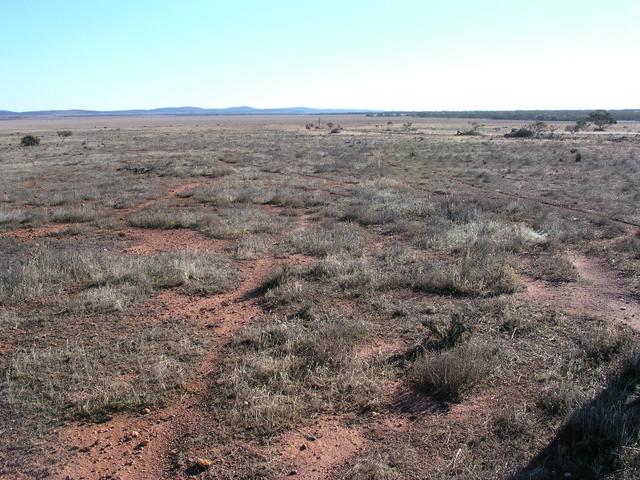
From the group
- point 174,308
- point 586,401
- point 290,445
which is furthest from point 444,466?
point 174,308

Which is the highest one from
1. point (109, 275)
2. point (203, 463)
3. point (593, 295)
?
point (109, 275)

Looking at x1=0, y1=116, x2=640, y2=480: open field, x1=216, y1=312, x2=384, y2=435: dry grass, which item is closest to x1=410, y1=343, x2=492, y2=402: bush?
x1=0, y1=116, x2=640, y2=480: open field

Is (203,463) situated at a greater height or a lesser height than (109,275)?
lesser

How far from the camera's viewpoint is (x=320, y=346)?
227 inches

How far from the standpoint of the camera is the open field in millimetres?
4125

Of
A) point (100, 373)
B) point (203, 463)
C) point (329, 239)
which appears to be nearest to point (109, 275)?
point (100, 373)

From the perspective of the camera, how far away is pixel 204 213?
1467cm

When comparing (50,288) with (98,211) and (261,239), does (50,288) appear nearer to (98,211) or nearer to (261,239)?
(261,239)

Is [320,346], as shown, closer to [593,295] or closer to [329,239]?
[593,295]

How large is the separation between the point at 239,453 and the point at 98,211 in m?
12.7

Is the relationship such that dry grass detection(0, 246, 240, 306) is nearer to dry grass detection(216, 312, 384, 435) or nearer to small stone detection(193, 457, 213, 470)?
dry grass detection(216, 312, 384, 435)

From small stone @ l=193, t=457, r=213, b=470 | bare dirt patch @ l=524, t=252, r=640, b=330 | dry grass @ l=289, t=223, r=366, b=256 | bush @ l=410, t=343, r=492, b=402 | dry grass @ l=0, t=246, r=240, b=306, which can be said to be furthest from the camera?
dry grass @ l=289, t=223, r=366, b=256

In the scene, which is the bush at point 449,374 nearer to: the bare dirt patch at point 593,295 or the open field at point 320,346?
the open field at point 320,346

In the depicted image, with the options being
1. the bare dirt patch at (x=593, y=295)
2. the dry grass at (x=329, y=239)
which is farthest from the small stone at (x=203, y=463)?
the dry grass at (x=329, y=239)
